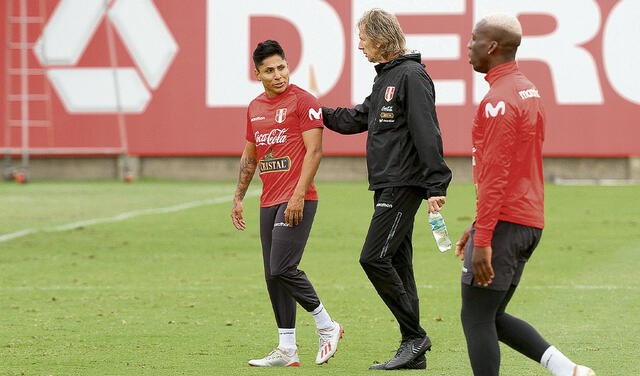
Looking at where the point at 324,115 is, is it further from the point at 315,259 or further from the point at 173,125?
the point at 173,125

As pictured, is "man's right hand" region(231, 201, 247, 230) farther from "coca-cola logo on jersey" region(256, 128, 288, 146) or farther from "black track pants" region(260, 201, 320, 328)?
"coca-cola logo on jersey" region(256, 128, 288, 146)

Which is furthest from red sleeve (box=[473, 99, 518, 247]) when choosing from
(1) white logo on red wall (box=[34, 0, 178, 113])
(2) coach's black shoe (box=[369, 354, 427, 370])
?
(1) white logo on red wall (box=[34, 0, 178, 113])

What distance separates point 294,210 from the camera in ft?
24.7

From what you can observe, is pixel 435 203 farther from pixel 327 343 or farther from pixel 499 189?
pixel 499 189

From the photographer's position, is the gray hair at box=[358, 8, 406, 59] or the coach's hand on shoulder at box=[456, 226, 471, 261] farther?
the gray hair at box=[358, 8, 406, 59]

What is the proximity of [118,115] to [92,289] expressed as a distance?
1896 centimetres

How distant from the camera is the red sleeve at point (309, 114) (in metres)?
7.59

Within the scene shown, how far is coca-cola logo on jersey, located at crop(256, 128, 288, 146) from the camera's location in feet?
25.2

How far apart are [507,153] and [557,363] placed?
3.60 ft

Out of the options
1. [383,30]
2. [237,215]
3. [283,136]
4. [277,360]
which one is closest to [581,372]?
[277,360]

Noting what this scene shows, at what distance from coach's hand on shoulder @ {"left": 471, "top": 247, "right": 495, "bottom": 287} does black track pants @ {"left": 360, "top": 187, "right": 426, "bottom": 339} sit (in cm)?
179

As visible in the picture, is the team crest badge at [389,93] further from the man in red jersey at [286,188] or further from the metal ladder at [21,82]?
the metal ladder at [21,82]

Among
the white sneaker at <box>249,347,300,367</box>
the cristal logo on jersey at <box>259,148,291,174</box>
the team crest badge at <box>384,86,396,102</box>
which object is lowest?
the white sneaker at <box>249,347,300,367</box>

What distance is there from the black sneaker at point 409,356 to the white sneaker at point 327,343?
289 mm
